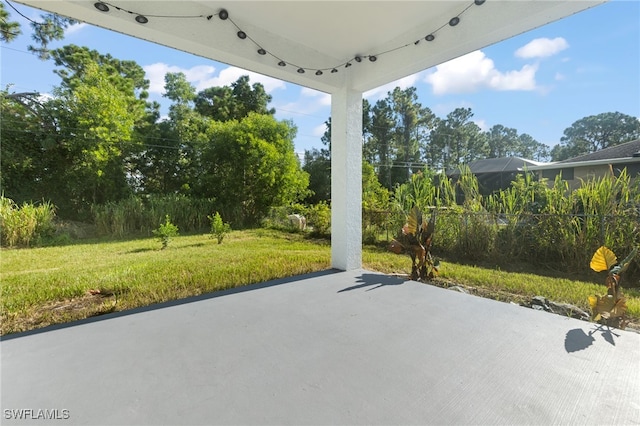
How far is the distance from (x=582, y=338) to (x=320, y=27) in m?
3.50

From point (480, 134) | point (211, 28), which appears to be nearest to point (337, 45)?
point (211, 28)

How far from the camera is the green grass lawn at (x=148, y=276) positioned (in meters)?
2.58

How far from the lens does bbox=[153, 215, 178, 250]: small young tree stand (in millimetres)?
4098

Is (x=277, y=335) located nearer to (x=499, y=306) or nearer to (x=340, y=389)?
(x=340, y=389)

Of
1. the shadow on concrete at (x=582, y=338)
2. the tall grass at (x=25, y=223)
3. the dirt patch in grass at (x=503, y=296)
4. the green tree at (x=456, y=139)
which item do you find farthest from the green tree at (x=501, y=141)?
the tall grass at (x=25, y=223)

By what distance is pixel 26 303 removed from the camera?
252 cm

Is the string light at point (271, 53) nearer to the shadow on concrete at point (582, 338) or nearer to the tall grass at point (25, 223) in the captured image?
the tall grass at point (25, 223)

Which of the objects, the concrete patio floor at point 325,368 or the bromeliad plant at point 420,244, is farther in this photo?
the bromeliad plant at point 420,244

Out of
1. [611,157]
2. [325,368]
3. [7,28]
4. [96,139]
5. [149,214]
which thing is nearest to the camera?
[325,368]

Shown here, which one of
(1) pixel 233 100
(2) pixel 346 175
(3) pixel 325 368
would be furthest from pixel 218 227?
(1) pixel 233 100

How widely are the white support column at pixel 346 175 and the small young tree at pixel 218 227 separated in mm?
2014

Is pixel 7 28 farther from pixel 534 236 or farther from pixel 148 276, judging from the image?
pixel 534 236

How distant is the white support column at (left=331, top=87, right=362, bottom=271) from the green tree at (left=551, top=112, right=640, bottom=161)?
6.17 metres

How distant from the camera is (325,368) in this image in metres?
1.58
